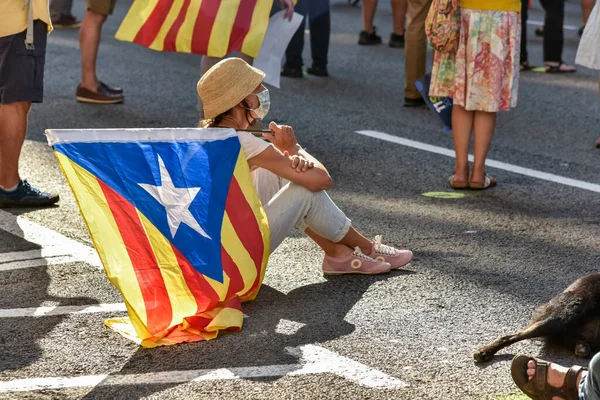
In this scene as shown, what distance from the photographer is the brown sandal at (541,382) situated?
139 inches

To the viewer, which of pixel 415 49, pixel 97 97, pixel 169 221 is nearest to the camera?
pixel 169 221

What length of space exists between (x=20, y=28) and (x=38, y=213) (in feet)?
3.37

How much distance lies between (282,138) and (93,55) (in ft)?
14.2

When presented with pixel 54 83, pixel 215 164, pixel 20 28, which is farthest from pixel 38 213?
pixel 54 83

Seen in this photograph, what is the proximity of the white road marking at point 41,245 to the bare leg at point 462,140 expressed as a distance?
2.44m

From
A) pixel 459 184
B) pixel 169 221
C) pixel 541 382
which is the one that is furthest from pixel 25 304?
pixel 459 184

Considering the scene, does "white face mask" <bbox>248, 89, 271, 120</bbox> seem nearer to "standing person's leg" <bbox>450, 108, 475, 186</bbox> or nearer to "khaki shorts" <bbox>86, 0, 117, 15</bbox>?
"standing person's leg" <bbox>450, 108, 475, 186</bbox>

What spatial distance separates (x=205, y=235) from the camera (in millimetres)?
4340

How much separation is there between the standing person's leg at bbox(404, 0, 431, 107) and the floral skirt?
2.45 meters

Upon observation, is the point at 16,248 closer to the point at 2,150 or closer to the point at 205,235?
the point at 2,150

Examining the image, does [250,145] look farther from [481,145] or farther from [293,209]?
[481,145]

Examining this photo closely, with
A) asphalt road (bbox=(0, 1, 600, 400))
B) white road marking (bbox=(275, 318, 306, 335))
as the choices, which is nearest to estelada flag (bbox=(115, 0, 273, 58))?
asphalt road (bbox=(0, 1, 600, 400))

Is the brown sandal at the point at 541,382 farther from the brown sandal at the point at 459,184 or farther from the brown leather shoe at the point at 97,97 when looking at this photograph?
the brown leather shoe at the point at 97,97

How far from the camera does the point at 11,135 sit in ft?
19.9
